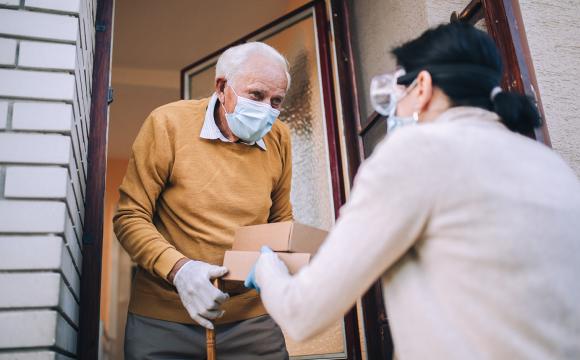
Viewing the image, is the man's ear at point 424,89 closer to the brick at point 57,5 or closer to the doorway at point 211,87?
the brick at point 57,5

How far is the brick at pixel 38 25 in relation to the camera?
1368 mm

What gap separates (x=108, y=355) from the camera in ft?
20.1

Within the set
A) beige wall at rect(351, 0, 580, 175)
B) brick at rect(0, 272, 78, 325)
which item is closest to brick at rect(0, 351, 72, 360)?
brick at rect(0, 272, 78, 325)

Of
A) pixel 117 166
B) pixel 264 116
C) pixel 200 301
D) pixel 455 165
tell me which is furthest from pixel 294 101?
pixel 117 166

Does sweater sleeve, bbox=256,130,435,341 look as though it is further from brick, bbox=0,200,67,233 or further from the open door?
the open door

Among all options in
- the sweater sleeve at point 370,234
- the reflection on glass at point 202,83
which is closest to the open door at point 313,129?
the reflection on glass at point 202,83

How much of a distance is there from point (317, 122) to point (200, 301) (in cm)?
173

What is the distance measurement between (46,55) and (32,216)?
0.45m

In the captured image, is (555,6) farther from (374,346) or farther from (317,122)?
(374,346)

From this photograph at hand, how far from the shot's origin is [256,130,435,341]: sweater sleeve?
943 mm

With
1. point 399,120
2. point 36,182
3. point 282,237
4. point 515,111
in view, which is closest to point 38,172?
point 36,182

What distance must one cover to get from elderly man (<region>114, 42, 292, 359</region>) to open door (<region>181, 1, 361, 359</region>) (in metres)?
0.83

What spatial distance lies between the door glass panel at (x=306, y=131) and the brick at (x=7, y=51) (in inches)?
71.0

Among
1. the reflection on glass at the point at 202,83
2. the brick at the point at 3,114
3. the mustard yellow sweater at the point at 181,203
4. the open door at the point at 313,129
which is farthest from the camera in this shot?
the reflection on glass at the point at 202,83
